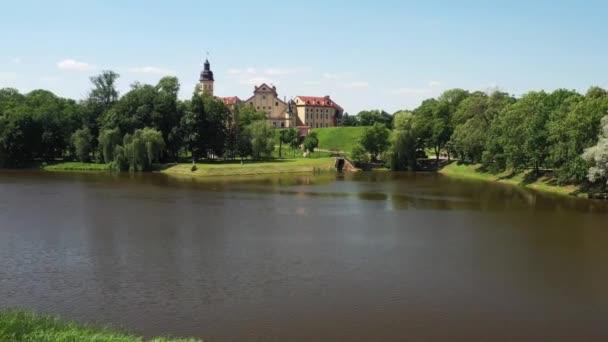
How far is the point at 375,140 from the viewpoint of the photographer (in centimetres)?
8131

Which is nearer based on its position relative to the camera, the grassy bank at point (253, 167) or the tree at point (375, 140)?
the grassy bank at point (253, 167)

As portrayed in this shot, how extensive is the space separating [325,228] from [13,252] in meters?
15.1

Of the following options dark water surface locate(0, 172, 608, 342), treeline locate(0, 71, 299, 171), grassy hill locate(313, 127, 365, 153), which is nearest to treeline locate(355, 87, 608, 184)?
dark water surface locate(0, 172, 608, 342)

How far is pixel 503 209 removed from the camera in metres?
A: 39.2

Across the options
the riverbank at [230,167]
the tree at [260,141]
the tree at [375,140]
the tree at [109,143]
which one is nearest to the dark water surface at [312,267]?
the riverbank at [230,167]

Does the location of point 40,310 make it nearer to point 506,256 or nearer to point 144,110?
point 506,256

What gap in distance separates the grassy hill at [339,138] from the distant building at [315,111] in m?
24.9

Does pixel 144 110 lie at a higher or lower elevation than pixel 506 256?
higher

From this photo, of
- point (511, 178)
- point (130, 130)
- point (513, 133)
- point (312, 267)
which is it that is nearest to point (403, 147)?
point (511, 178)

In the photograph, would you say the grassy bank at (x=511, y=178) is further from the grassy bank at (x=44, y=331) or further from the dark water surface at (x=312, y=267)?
the grassy bank at (x=44, y=331)

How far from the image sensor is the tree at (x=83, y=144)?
74.6 metres

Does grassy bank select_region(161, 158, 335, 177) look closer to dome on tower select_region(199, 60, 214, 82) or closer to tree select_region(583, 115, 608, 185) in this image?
tree select_region(583, 115, 608, 185)

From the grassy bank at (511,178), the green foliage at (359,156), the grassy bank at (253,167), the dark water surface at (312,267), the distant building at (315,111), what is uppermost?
the distant building at (315,111)

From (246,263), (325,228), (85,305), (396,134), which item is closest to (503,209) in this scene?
(325,228)
